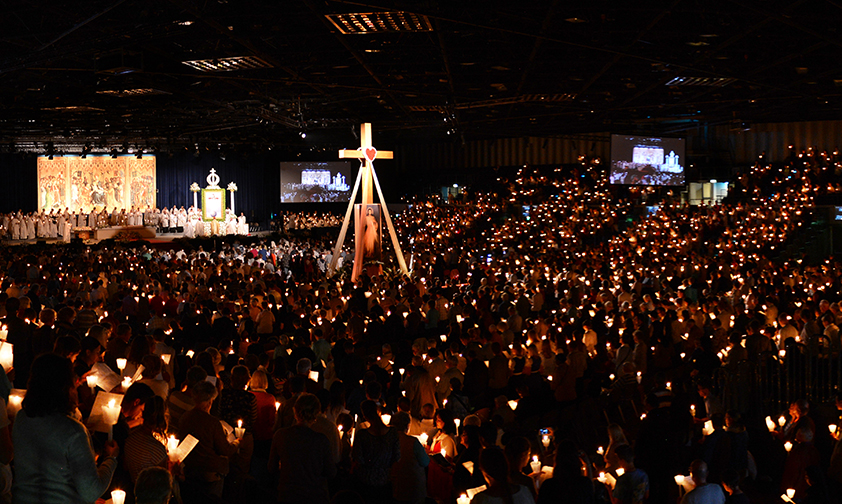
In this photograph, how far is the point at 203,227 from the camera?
1356 inches

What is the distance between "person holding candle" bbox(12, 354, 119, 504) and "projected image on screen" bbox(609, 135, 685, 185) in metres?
24.9

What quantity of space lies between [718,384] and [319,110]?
18115 mm

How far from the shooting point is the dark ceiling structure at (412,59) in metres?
12.0

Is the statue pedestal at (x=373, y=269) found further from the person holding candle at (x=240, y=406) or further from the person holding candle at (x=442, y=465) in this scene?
the person holding candle at (x=240, y=406)

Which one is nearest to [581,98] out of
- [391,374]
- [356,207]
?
[356,207]

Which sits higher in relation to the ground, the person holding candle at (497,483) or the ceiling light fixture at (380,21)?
the ceiling light fixture at (380,21)

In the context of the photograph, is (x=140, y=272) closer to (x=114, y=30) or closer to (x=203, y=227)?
(x=114, y=30)

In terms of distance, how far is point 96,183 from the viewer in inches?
1635

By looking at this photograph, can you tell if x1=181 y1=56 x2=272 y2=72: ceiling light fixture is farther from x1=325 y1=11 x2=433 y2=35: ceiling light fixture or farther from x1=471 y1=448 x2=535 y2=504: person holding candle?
x1=471 y1=448 x2=535 y2=504: person holding candle

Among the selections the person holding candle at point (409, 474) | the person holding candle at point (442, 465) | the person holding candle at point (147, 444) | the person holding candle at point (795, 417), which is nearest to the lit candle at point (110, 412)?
the person holding candle at point (147, 444)

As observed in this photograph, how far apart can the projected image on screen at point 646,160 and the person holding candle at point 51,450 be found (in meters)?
24.9

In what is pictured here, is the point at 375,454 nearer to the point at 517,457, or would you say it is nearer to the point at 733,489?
the point at 517,457

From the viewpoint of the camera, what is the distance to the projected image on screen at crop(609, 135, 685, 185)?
26641mm

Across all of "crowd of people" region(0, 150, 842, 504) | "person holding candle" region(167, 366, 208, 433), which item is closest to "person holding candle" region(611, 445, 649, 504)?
"crowd of people" region(0, 150, 842, 504)
